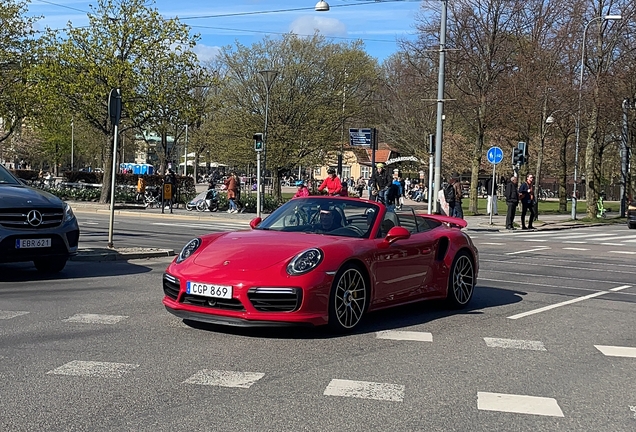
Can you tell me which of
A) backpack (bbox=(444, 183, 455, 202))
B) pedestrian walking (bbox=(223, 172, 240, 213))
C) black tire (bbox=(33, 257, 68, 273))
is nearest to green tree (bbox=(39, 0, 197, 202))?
pedestrian walking (bbox=(223, 172, 240, 213))

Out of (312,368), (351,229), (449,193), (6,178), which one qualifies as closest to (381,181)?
(449,193)

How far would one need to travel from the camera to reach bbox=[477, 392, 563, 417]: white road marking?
5.43 metres

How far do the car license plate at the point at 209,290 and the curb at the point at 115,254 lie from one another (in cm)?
616

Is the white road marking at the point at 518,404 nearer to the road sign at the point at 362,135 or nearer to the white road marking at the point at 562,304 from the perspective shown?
the white road marking at the point at 562,304

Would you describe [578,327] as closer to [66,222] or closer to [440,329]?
[440,329]

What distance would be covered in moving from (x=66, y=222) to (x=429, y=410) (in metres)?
7.29

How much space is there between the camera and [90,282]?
10.9 metres

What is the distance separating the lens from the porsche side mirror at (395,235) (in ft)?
27.3

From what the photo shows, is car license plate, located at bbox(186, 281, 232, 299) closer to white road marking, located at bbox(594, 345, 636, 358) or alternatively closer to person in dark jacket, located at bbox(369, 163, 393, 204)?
white road marking, located at bbox(594, 345, 636, 358)

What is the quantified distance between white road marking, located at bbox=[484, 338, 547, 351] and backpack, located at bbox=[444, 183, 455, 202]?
730 inches

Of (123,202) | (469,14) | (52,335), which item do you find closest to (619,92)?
(469,14)

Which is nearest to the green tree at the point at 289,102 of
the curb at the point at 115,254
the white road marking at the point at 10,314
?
the curb at the point at 115,254

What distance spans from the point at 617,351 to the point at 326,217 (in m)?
3.15

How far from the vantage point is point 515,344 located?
25.3 feet
